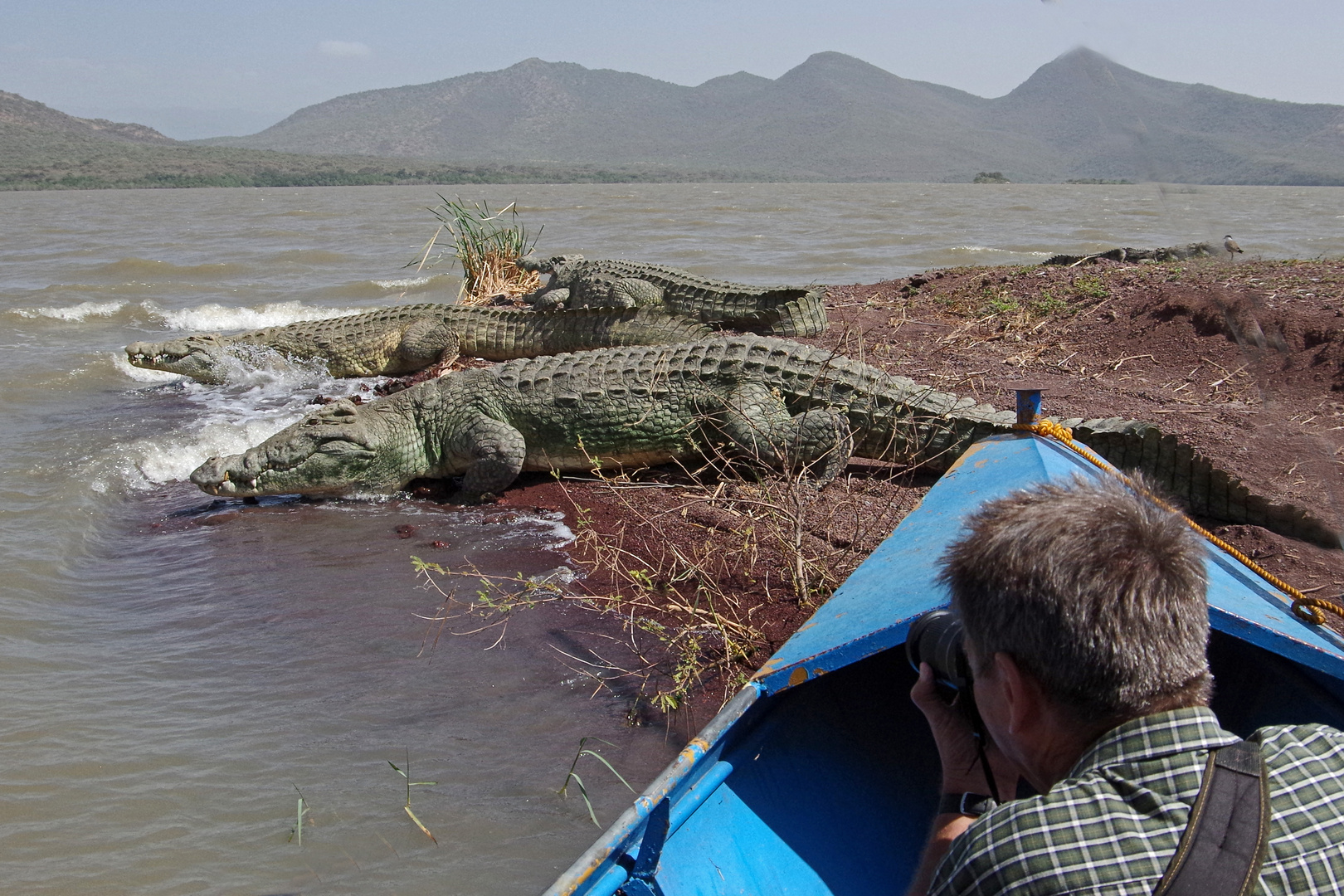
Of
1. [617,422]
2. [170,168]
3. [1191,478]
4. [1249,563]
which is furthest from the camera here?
[170,168]

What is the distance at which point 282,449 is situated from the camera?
583 centimetres

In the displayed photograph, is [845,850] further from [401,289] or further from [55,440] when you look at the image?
[401,289]

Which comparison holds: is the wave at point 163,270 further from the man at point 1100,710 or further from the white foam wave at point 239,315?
the man at point 1100,710

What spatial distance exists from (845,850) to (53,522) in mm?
5279

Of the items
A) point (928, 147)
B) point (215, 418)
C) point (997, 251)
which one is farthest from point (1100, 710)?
point (928, 147)

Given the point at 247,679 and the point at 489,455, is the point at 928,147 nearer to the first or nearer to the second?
the point at 489,455

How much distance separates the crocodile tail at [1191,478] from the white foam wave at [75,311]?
13.3 metres

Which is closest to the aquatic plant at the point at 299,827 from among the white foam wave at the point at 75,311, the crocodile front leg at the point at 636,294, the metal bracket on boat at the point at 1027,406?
the metal bracket on boat at the point at 1027,406

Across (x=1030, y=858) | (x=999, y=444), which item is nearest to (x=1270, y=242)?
(x=999, y=444)

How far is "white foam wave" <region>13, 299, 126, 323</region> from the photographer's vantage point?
1282cm

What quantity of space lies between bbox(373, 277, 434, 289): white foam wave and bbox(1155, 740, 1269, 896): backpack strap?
14.6 m

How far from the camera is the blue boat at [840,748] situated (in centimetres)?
209

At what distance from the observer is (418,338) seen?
9.06 metres

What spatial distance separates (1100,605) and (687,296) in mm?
8183
